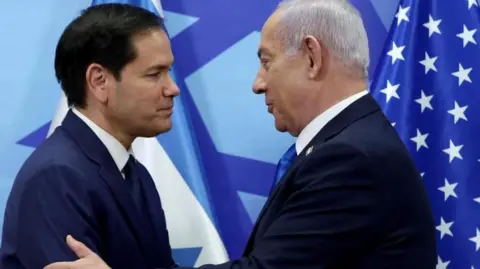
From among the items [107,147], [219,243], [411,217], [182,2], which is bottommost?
[219,243]

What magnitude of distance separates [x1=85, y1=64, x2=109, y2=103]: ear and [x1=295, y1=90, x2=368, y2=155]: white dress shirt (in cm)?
44

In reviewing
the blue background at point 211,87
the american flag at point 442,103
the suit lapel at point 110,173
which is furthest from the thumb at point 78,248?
the american flag at point 442,103

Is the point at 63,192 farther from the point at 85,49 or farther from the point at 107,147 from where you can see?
the point at 85,49

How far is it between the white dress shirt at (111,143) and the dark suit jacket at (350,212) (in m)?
0.41

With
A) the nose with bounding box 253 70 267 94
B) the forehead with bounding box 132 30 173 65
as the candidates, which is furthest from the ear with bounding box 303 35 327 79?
the forehead with bounding box 132 30 173 65

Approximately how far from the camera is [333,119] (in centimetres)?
133

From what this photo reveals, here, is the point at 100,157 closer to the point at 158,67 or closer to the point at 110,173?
the point at 110,173

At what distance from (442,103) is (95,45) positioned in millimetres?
1053

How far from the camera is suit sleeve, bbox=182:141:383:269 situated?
1.20 m

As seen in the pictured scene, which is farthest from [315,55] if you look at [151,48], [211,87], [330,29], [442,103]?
[211,87]

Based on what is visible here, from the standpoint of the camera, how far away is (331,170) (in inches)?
47.7

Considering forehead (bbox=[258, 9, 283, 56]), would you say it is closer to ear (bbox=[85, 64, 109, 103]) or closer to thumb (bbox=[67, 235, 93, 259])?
ear (bbox=[85, 64, 109, 103])

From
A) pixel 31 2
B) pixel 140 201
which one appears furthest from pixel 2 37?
pixel 140 201

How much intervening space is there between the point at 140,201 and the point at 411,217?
2.01 ft
